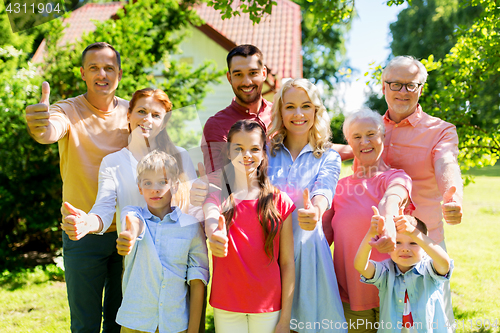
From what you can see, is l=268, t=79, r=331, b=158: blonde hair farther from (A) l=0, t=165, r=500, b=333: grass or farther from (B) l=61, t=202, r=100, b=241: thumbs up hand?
(B) l=61, t=202, r=100, b=241: thumbs up hand

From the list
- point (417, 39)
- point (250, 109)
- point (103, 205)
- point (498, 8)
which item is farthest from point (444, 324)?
point (417, 39)

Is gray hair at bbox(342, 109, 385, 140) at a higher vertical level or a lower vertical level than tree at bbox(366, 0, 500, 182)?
lower

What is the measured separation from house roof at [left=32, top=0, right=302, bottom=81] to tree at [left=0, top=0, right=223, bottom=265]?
21.0ft

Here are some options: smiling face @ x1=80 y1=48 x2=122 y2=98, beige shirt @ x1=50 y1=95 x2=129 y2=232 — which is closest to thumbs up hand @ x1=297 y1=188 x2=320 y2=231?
beige shirt @ x1=50 y1=95 x2=129 y2=232

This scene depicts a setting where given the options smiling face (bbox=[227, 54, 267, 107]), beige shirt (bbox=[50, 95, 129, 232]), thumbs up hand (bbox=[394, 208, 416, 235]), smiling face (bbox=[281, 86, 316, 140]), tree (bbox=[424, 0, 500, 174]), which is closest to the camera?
thumbs up hand (bbox=[394, 208, 416, 235])

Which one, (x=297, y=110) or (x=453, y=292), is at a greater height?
(x=297, y=110)

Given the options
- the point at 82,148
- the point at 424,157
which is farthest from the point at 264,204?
the point at 82,148

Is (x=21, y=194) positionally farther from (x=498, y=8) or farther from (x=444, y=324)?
(x=498, y=8)

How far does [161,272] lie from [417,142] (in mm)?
1871

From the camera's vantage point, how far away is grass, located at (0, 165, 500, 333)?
14.1 ft

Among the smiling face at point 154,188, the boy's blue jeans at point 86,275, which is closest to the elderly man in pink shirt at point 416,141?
the smiling face at point 154,188

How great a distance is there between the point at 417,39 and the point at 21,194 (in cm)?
2889

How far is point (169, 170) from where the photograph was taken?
245 cm

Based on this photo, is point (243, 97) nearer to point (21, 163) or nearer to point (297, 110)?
point (297, 110)
